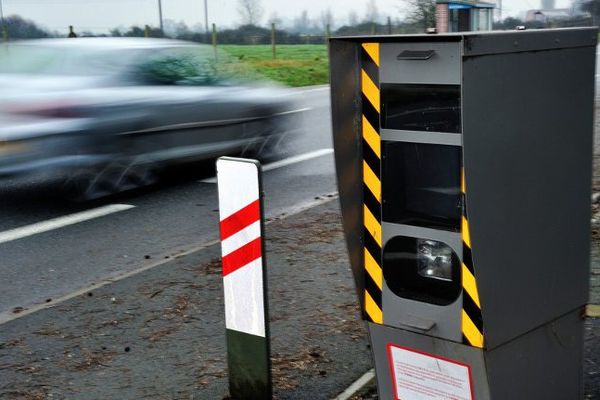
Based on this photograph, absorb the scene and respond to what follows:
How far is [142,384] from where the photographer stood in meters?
4.64

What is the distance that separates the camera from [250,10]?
145 feet

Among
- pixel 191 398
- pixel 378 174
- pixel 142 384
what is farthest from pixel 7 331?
pixel 378 174

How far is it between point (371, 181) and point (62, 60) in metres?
6.66

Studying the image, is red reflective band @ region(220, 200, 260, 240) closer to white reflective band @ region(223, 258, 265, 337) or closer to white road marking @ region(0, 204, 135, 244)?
white reflective band @ region(223, 258, 265, 337)

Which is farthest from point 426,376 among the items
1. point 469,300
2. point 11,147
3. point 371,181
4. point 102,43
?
point 102,43

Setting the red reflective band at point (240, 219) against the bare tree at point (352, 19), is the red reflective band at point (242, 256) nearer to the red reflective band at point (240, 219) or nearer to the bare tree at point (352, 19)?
the red reflective band at point (240, 219)

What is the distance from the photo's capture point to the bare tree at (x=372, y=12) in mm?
40537

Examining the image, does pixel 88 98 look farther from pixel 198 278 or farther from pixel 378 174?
pixel 378 174

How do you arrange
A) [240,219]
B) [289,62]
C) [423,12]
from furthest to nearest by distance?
[289,62], [423,12], [240,219]

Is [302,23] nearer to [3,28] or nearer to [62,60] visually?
[3,28]

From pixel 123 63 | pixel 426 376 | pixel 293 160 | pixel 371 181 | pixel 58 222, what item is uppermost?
pixel 123 63

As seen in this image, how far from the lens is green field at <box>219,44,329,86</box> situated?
2552 centimetres

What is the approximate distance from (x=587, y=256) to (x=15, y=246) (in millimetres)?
5213

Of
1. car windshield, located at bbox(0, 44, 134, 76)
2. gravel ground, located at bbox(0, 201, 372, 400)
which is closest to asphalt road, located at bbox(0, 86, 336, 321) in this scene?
gravel ground, located at bbox(0, 201, 372, 400)
